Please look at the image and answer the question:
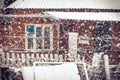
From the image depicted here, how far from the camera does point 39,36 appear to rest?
14703 millimetres

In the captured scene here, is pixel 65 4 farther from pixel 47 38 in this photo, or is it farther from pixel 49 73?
pixel 49 73

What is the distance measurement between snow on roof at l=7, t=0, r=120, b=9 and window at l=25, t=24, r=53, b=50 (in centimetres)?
110

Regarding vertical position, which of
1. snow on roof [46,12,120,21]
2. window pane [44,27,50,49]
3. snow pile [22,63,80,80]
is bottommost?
window pane [44,27,50,49]

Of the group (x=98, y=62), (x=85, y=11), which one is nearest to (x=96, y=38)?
(x=85, y=11)

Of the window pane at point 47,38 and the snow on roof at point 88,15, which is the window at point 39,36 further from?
the snow on roof at point 88,15

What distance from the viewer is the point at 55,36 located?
1425 centimetres

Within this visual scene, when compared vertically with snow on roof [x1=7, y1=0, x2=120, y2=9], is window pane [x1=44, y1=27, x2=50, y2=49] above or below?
below

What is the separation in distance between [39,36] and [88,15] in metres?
2.74

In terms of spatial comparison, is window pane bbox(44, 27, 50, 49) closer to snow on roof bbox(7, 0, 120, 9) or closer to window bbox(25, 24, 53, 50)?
window bbox(25, 24, 53, 50)

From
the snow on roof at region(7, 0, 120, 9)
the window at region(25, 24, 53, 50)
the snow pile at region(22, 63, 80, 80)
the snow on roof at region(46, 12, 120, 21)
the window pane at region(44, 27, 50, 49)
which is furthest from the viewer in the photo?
the snow on roof at region(7, 0, 120, 9)

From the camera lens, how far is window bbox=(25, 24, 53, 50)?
14188 mm

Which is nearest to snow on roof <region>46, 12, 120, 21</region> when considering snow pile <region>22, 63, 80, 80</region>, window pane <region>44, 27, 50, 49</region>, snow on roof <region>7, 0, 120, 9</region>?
snow on roof <region>7, 0, 120, 9</region>

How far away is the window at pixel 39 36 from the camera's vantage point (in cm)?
1419

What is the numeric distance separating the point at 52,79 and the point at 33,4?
9.06 meters
